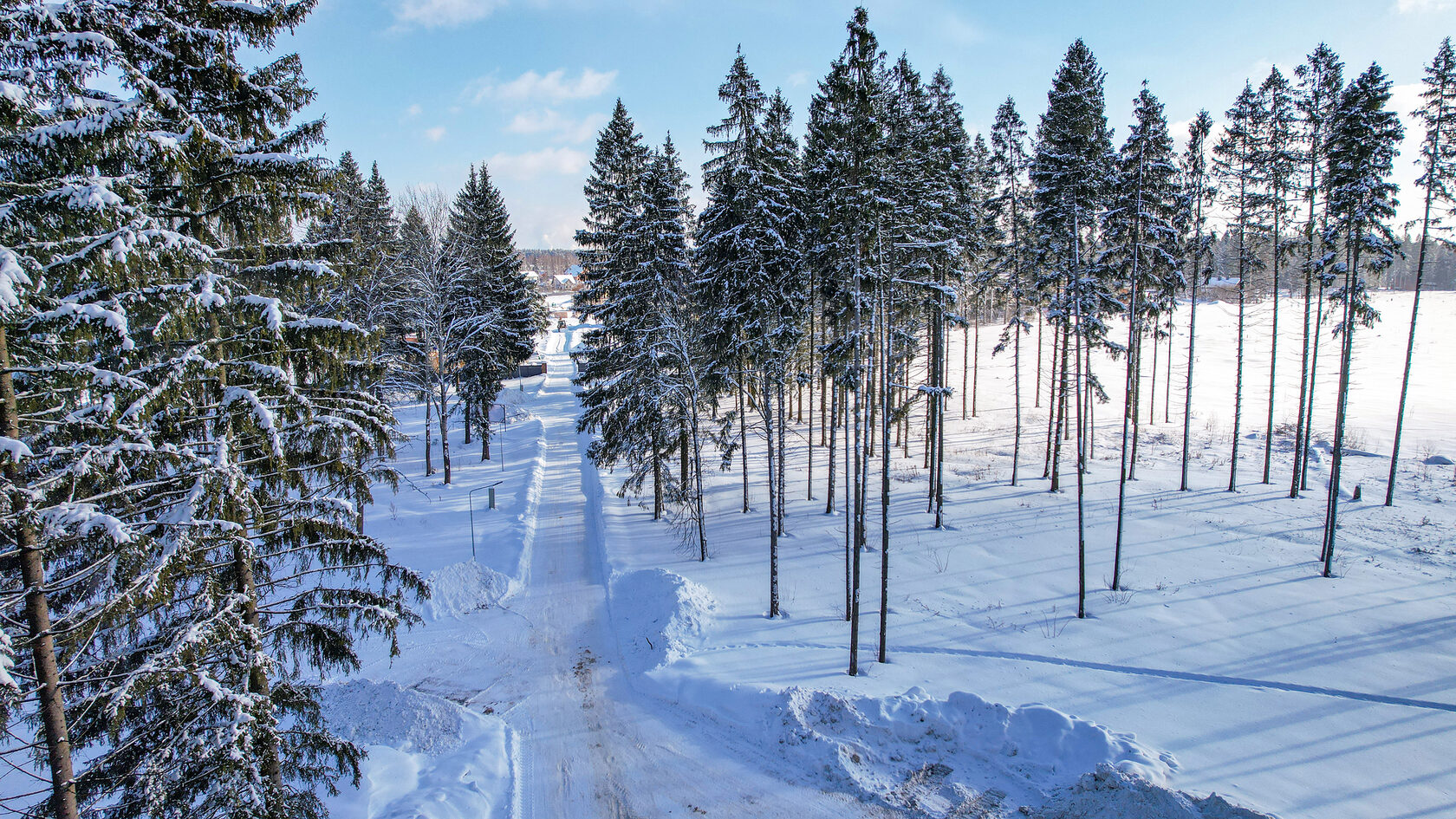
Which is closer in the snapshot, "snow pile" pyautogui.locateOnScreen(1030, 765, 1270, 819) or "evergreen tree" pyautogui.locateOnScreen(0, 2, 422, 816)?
"evergreen tree" pyautogui.locateOnScreen(0, 2, 422, 816)

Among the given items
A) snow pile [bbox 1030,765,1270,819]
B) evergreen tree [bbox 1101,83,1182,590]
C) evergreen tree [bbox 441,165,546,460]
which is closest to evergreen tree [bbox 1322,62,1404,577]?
evergreen tree [bbox 1101,83,1182,590]

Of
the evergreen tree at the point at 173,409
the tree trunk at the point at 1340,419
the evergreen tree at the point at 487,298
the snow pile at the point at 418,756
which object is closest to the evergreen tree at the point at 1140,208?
the tree trunk at the point at 1340,419

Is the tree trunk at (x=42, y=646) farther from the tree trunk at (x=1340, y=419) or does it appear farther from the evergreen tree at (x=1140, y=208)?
the tree trunk at (x=1340, y=419)

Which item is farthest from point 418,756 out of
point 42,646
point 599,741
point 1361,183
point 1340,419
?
point 1361,183

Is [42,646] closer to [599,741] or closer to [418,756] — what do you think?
[418,756]

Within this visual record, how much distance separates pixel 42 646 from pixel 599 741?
27.5 ft

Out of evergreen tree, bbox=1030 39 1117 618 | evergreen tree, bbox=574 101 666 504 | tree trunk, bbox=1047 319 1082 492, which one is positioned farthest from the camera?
tree trunk, bbox=1047 319 1082 492

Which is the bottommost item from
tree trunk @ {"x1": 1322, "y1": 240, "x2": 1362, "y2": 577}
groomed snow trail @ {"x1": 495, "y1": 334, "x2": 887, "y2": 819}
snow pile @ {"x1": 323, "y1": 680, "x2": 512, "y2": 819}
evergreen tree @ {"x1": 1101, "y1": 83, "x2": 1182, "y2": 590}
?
groomed snow trail @ {"x1": 495, "y1": 334, "x2": 887, "y2": 819}

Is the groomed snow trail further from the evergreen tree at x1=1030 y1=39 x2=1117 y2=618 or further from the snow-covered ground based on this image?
the evergreen tree at x1=1030 y1=39 x2=1117 y2=618

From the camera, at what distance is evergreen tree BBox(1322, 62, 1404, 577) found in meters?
19.3

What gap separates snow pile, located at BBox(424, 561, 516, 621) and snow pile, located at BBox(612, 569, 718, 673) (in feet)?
11.2

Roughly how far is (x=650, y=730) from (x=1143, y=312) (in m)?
27.9

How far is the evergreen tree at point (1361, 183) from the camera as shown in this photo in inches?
761

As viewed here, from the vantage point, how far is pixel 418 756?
10992 millimetres
